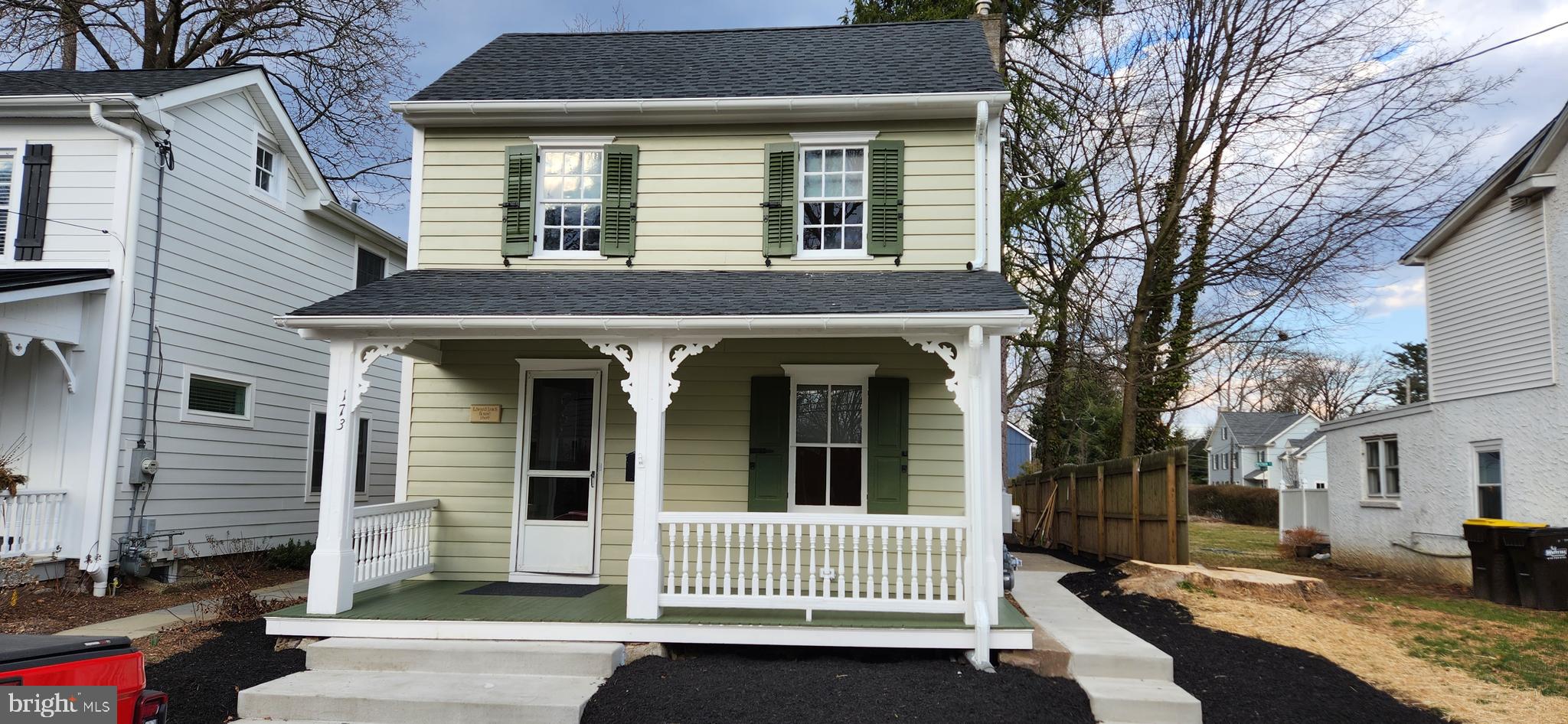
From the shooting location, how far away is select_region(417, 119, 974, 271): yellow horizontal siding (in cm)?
838

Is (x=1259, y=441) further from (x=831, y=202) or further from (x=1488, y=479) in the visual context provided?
(x=831, y=202)

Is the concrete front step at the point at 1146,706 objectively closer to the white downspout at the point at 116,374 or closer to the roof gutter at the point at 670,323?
the roof gutter at the point at 670,323

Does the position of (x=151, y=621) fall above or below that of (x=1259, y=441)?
below

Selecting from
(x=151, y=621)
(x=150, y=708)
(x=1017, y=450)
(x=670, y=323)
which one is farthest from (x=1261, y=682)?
(x=1017, y=450)

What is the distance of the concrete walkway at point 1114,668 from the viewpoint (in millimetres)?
5484

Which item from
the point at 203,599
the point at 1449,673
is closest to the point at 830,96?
the point at 1449,673

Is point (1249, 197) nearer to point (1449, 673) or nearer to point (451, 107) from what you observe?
point (1449, 673)

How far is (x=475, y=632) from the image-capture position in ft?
21.3

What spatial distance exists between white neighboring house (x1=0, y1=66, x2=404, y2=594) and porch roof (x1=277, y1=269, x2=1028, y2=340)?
3.47 metres

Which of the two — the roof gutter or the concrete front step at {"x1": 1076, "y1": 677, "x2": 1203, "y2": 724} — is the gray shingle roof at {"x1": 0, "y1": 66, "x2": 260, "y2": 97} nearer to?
the roof gutter

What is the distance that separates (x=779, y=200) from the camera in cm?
848

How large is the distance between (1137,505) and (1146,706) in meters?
5.95

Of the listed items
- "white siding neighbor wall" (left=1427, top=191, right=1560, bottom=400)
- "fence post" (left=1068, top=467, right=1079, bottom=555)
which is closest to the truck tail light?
"fence post" (left=1068, top=467, right=1079, bottom=555)

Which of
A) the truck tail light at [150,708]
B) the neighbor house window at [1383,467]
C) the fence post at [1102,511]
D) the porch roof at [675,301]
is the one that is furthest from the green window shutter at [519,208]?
the neighbor house window at [1383,467]
